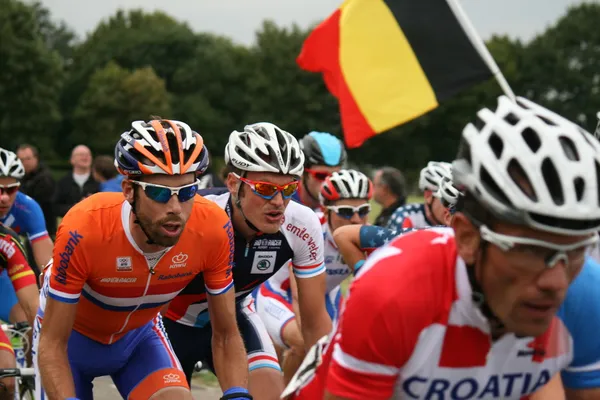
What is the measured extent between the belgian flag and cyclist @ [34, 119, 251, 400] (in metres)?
1.81

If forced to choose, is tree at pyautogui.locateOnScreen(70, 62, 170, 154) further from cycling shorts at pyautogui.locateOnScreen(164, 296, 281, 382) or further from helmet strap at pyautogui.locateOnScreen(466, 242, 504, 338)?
helmet strap at pyautogui.locateOnScreen(466, 242, 504, 338)

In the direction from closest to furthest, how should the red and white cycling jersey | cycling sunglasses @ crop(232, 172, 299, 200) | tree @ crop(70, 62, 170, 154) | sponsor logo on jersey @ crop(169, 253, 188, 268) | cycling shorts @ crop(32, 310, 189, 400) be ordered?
the red and white cycling jersey → sponsor logo on jersey @ crop(169, 253, 188, 268) → cycling shorts @ crop(32, 310, 189, 400) → cycling sunglasses @ crop(232, 172, 299, 200) → tree @ crop(70, 62, 170, 154)

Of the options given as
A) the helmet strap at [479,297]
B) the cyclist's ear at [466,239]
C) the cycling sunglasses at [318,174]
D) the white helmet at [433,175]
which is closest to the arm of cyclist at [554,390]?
the helmet strap at [479,297]

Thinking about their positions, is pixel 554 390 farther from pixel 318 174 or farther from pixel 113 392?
pixel 113 392

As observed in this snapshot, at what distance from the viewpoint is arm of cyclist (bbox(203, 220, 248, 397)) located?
4.52m

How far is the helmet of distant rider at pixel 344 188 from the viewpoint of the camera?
7.57m

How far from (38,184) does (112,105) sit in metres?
66.6

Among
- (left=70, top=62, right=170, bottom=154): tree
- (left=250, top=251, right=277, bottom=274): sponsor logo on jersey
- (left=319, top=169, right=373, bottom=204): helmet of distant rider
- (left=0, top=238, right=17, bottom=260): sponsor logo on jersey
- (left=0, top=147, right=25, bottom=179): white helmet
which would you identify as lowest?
(left=319, top=169, right=373, bottom=204): helmet of distant rider

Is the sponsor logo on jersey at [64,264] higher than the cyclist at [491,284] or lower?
higher

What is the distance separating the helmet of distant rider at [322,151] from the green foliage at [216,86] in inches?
2342

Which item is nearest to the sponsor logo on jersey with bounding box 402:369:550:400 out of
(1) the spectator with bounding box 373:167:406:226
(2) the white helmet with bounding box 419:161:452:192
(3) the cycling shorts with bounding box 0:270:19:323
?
(2) the white helmet with bounding box 419:161:452:192

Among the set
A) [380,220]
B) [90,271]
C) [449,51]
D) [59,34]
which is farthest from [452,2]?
[59,34]

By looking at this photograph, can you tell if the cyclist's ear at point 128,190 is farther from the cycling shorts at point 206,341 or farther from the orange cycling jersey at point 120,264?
the cycling shorts at point 206,341

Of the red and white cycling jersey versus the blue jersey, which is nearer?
the red and white cycling jersey
